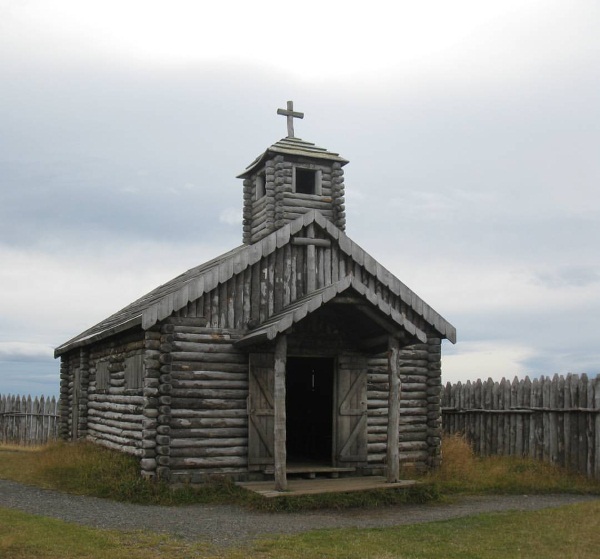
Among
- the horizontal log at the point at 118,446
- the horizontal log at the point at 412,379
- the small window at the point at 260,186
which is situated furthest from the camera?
the small window at the point at 260,186

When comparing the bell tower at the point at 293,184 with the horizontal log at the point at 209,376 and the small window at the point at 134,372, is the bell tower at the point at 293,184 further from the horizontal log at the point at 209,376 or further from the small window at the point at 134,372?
the small window at the point at 134,372

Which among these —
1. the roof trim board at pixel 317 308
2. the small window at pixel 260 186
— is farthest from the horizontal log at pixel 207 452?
the small window at pixel 260 186

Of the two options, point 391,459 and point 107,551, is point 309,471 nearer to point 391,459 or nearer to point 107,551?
point 391,459

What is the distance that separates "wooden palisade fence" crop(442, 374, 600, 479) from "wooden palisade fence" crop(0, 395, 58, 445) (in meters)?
14.5

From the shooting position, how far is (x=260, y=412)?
16.3 m

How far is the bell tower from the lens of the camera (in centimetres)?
1958

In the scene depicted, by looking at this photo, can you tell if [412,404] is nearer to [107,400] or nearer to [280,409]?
[280,409]

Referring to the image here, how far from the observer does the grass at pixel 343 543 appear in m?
10.2

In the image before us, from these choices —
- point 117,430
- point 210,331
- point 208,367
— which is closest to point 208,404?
point 208,367

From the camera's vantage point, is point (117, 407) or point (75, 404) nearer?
point (117, 407)

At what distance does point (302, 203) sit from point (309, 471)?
6853mm

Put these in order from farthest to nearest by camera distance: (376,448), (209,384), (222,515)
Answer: (376,448) → (209,384) → (222,515)

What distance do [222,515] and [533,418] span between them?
367 inches

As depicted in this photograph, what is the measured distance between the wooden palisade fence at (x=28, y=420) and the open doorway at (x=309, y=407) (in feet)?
32.1
